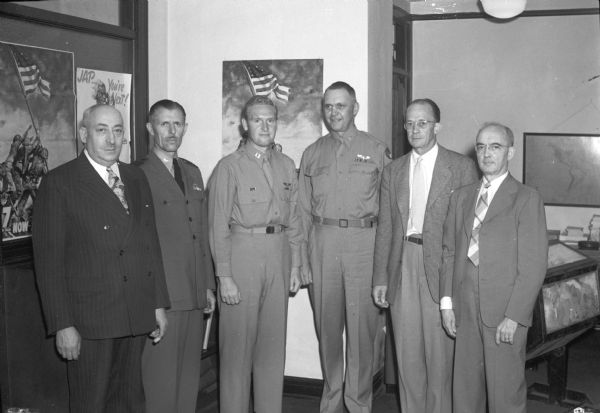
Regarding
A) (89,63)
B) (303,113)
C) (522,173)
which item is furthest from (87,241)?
(522,173)

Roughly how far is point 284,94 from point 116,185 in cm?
171

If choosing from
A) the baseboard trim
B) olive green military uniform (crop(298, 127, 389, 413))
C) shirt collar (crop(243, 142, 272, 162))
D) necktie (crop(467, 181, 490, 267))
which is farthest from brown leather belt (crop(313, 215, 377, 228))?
the baseboard trim

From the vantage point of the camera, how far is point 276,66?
450 cm

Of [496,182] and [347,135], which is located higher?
[347,135]

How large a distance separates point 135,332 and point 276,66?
213cm

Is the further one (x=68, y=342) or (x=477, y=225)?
(x=477, y=225)

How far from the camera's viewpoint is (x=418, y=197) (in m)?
3.65

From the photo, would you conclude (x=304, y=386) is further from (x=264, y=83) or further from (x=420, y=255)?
(x=264, y=83)

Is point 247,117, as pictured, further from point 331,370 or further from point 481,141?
point 331,370

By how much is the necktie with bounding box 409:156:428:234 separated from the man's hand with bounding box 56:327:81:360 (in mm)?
1744

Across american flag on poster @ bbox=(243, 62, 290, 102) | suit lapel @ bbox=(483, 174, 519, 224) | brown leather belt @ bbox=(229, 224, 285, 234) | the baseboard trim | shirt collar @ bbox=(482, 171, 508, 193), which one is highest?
american flag on poster @ bbox=(243, 62, 290, 102)

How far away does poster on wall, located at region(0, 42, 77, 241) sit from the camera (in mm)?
3289

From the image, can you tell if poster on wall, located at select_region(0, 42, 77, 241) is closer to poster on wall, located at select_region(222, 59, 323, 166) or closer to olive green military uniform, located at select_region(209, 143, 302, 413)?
olive green military uniform, located at select_region(209, 143, 302, 413)

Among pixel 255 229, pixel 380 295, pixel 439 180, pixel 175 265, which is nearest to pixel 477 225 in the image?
pixel 439 180
